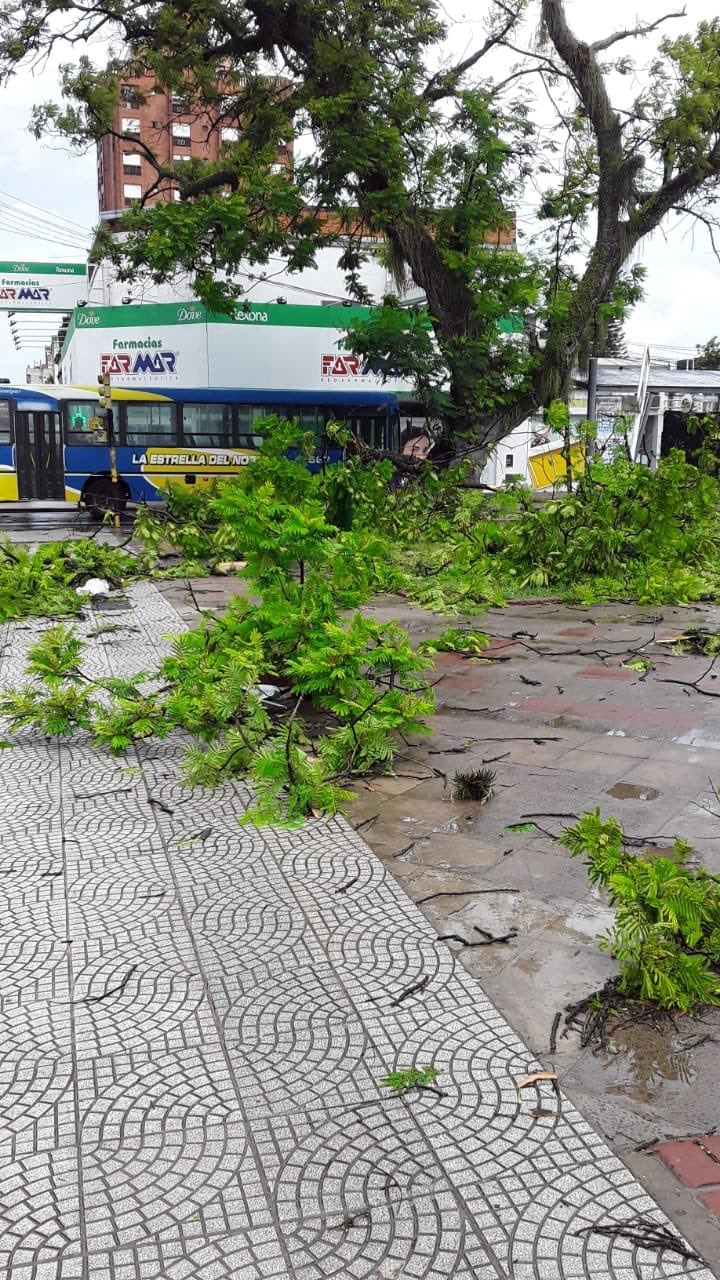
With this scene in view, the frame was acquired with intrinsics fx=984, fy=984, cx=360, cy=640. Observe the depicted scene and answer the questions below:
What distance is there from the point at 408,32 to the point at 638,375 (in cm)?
771

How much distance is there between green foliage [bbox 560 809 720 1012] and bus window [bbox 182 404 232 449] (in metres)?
20.4

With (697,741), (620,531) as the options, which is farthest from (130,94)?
(697,741)

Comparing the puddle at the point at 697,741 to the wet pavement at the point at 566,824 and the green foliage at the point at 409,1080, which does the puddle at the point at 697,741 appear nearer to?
the wet pavement at the point at 566,824

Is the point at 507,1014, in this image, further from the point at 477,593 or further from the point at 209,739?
the point at 477,593

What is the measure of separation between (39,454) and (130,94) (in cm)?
845

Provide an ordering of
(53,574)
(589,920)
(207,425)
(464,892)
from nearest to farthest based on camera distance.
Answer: (589,920) < (464,892) < (53,574) < (207,425)

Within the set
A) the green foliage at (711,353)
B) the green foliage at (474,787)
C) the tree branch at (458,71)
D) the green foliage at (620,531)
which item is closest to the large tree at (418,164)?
the tree branch at (458,71)

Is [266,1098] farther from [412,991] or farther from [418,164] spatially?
[418,164]

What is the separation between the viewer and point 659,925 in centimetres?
300

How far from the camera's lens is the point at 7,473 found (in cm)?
2397

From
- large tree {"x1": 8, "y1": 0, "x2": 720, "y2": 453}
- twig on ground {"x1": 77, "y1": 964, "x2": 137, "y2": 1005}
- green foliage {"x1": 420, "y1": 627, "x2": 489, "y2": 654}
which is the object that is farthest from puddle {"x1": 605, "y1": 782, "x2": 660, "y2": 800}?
large tree {"x1": 8, "y1": 0, "x2": 720, "y2": 453}

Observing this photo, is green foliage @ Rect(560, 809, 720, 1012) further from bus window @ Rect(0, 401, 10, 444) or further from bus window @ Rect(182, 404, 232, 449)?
bus window @ Rect(0, 401, 10, 444)

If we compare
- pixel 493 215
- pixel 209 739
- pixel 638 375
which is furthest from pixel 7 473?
pixel 209 739

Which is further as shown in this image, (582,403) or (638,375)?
(582,403)
